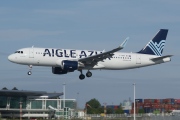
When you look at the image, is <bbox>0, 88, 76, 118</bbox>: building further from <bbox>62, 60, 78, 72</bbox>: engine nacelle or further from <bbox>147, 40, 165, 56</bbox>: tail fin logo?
<bbox>62, 60, 78, 72</bbox>: engine nacelle

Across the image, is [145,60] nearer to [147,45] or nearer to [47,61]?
[147,45]

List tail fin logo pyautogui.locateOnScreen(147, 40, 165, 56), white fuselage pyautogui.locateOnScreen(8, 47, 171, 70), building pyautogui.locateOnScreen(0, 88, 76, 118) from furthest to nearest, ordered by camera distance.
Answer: building pyautogui.locateOnScreen(0, 88, 76, 118) → tail fin logo pyautogui.locateOnScreen(147, 40, 165, 56) → white fuselage pyautogui.locateOnScreen(8, 47, 171, 70)

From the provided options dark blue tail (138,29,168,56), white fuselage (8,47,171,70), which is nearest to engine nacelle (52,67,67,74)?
white fuselage (8,47,171,70)

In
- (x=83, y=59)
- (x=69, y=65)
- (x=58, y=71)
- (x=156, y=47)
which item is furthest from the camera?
(x=156, y=47)

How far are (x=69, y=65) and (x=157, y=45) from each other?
21.7m

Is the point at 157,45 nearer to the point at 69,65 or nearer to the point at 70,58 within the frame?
the point at 70,58

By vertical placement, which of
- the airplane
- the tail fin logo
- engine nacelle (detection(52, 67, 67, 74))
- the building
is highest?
the tail fin logo

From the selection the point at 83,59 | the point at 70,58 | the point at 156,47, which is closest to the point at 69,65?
the point at 70,58

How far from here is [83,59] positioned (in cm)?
8656

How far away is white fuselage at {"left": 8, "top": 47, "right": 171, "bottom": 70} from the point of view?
84625mm

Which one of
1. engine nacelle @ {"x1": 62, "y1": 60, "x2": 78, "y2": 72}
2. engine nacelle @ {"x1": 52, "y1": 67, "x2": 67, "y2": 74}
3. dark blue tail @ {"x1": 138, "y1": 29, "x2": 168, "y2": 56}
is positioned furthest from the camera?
dark blue tail @ {"x1": 138, "y1": 29, "x2": 168, "y2": 56}

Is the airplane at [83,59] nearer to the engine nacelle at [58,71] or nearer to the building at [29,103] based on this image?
the engine nacelle at [58,71]

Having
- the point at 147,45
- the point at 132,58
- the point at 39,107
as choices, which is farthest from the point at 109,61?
the point at 39,107

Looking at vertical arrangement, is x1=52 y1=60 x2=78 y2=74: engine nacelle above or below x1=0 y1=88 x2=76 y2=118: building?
above
